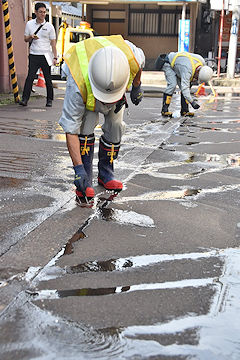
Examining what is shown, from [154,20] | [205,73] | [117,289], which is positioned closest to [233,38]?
[154,20]

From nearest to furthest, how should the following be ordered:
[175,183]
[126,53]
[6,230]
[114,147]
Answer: [6,230], [126,53], [114,147], [175,183]

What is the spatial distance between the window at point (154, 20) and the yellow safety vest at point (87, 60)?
23.8 m

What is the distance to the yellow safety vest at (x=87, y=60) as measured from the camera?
3.68 meters

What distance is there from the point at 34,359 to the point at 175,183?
9.54ft

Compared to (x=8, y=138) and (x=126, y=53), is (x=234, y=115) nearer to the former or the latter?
(x=8, y=138)

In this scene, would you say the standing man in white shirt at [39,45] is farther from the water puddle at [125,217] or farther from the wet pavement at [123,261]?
the water puddle at [125,217]

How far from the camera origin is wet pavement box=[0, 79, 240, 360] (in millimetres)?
2041

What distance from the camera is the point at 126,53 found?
3.82m

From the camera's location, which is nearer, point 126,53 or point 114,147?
point 126,53

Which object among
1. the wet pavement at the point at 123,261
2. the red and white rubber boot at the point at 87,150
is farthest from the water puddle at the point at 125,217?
the red and white rubber boot at the point at 87,150

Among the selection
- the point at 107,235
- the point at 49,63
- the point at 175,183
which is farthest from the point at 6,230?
the point at 49,63

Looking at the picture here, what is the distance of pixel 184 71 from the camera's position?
346 inches

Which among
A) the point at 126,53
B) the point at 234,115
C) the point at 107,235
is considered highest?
the point at 126,53

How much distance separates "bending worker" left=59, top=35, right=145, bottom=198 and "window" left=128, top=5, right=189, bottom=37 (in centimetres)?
2357
